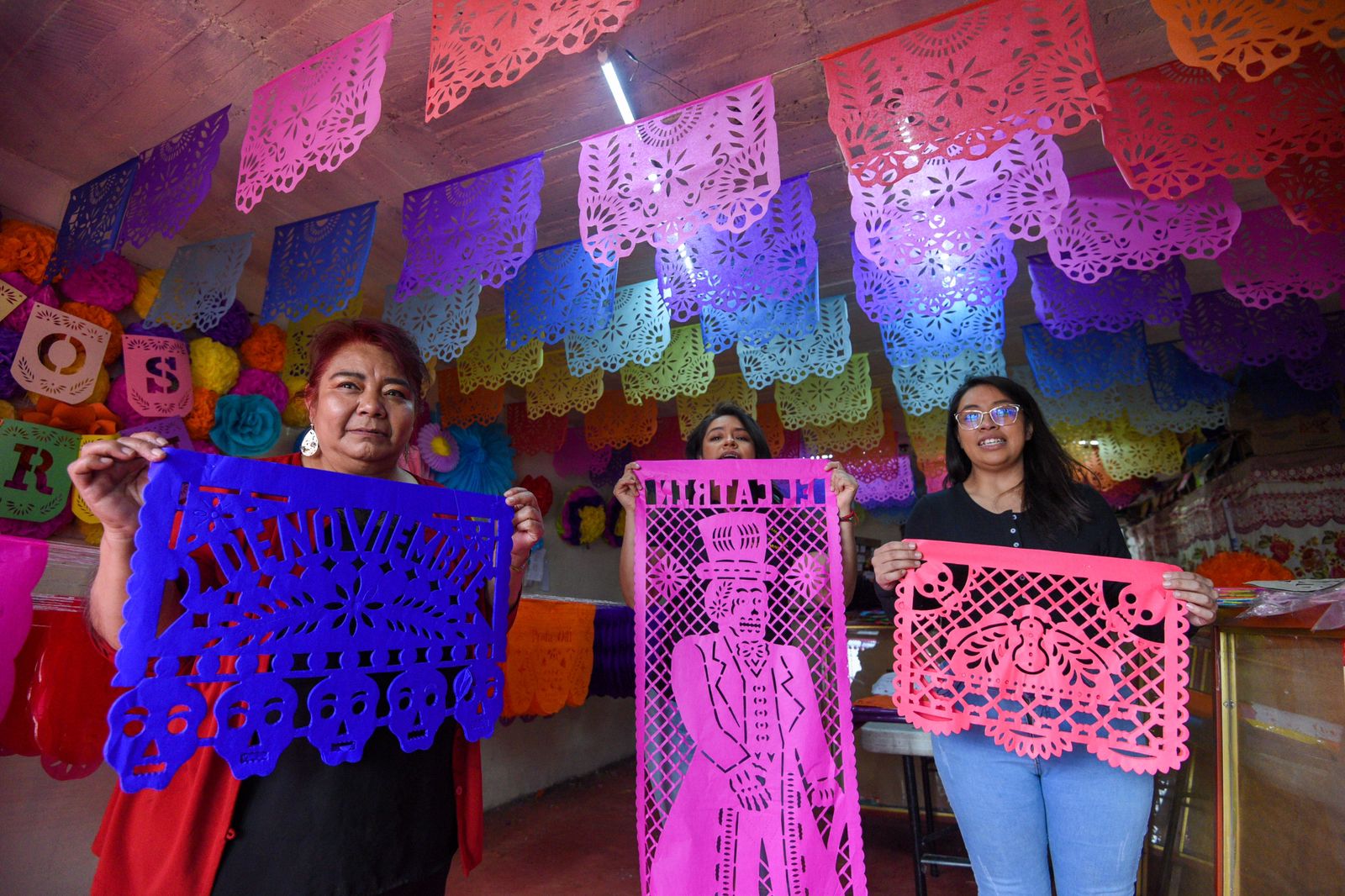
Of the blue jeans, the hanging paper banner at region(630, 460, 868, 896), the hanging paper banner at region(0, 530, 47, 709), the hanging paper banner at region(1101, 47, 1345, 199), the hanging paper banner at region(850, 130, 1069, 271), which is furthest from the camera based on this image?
the hanging paper banner at region(850, 130, 1069, 271)

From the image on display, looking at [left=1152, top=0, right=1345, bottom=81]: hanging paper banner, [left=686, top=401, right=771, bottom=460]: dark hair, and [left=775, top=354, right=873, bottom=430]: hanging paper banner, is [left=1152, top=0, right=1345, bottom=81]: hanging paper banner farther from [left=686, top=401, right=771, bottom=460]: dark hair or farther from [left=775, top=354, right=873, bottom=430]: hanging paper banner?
[left=775, top=354, right=873, bottom=430]: hanging paper banner

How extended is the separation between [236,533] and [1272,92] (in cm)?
285

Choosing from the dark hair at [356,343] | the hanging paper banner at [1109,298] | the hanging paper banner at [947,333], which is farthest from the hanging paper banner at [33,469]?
the hanging paper banner at [1109,298]

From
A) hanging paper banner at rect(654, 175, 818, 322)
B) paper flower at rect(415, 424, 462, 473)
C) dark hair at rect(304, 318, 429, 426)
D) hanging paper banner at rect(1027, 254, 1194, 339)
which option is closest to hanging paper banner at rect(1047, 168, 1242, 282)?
hanging paper banner at rect(1027, 254, 1194, 339)

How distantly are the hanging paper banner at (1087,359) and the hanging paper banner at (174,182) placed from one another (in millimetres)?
4138

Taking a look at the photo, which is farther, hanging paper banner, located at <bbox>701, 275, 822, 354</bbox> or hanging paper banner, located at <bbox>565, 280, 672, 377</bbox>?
hanging paper banner, located at <bbox>565, 280, 672, 377</bbox>

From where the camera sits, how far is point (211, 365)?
131 inches

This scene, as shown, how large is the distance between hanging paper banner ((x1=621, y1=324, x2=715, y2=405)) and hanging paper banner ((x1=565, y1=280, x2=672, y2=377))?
24.8 inches

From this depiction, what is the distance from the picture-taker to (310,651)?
113 centimetres

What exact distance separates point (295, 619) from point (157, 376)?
2.72m

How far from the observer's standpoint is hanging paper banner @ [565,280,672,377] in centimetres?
361

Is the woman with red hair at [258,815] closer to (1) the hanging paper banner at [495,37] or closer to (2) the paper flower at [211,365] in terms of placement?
(1) the hanging paper banner at [495,37]

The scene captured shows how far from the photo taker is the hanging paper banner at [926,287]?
286 centimetres

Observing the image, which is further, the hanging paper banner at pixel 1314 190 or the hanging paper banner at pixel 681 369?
the hanging paper banner at pixel 681 369
